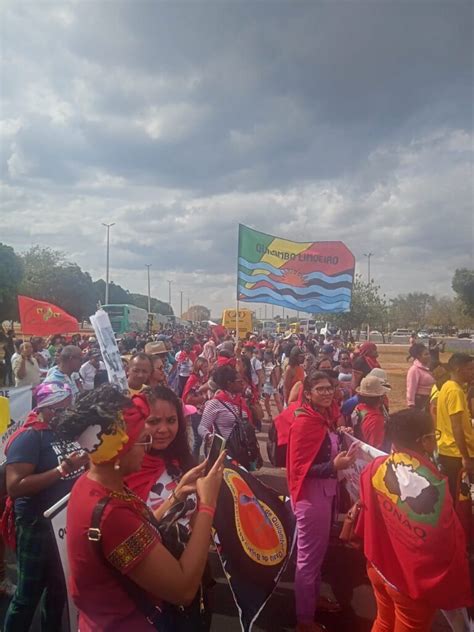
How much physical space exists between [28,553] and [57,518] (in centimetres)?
68

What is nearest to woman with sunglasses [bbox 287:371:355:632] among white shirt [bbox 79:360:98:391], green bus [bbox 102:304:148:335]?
white shirt [bbox 79:360:98:391]

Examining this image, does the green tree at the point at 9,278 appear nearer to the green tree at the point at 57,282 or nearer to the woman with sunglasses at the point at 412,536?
the green tree at the point at 57,282

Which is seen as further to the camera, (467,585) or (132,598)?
(467,585)

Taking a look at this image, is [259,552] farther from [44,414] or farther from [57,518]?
[44,414]

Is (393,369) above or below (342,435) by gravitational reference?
below

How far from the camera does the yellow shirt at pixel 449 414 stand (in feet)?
13.8

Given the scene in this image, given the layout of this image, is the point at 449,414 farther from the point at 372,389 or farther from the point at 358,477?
the point at 358,477

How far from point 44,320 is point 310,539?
23.0 feet

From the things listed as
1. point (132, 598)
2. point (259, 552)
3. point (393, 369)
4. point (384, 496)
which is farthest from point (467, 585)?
point (393, 369)

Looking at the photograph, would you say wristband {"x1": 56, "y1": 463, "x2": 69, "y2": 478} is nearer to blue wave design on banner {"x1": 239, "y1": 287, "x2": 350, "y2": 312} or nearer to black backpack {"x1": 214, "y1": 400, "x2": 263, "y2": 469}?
black backpack {"x1": 214, "y1": 400, "x2": 263, "y2": 469}

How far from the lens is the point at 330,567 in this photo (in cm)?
436

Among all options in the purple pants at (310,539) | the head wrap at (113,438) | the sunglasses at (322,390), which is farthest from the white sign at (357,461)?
the head wrap at (113,438)

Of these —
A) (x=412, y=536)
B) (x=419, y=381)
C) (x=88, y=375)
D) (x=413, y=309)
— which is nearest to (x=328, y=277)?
(x=419, y=381)

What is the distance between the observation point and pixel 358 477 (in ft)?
12.3
